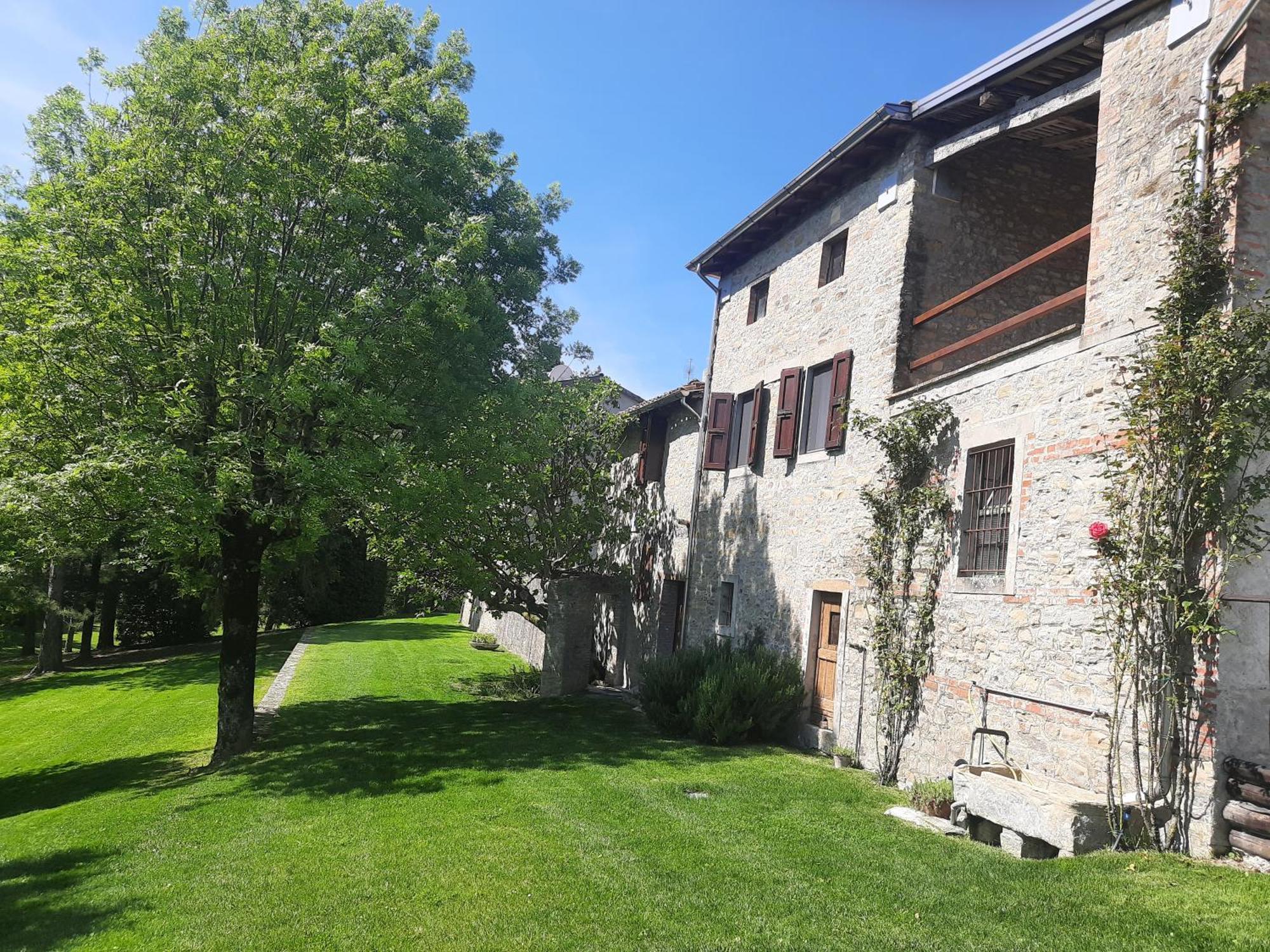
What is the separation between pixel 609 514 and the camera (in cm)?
1898

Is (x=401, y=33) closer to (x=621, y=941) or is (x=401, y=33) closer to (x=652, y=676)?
(x=652, y=676)

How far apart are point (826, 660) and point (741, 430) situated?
184 inches

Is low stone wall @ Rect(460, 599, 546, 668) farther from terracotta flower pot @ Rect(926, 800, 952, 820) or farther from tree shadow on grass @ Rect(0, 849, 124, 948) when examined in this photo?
terracotta flower pot @ Rect(926, 800, 952, 820)

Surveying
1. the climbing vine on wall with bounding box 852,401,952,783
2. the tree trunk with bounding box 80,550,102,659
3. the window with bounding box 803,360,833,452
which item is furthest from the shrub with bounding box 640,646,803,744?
the tree trunk with bounding box 80,550,102,659

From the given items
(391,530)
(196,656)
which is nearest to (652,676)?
(391,530)

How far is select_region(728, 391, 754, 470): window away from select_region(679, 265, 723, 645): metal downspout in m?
0.63

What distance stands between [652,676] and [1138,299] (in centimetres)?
816

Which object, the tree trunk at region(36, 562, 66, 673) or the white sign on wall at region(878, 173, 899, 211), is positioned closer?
the white sign on wall at region(878, 173, 899, 211)

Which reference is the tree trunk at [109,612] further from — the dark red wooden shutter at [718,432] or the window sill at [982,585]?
the window sill at [982,585]

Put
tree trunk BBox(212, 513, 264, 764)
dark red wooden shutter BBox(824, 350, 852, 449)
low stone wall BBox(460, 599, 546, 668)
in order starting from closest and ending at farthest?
1. dark red wooden shutter BBox(824, 350, 852, 449)
2. tree trunk BBox(212, 513, 264, 764)
3. low stone wall BBox(460, 599, 546, 668)

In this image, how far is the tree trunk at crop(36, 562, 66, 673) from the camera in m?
21.4

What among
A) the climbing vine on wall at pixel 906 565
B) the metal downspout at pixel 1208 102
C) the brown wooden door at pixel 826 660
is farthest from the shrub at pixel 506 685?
the metal downspout at pixel 1208 102

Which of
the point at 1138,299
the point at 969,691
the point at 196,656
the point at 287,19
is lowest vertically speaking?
the point at 196,656

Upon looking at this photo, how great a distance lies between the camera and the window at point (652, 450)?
59.3 feet
